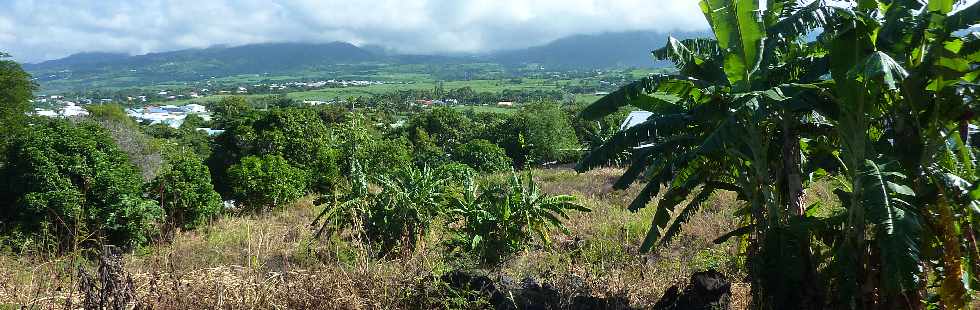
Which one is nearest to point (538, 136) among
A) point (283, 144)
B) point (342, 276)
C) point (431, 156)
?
point (431, 156)

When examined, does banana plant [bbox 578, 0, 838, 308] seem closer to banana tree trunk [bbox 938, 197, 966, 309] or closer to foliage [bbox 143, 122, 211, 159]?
banana tree trunk [bbox 938, 197, 966, 309]

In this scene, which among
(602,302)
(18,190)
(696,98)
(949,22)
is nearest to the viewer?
(949,22)

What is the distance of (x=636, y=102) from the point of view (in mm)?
5492

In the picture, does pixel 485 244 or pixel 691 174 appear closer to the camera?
pixel 691 174

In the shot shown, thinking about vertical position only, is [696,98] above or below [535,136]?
above

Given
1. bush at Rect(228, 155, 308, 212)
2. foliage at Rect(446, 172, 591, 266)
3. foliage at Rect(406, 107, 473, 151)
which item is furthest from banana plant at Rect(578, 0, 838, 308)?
foliage at Rect(406, 107, 473, 151)

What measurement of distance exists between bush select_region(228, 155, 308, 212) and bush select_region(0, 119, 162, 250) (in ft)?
11.5

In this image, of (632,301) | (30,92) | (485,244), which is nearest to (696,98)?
(632,301)

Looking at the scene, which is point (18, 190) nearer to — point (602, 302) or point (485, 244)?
point (485, 244)

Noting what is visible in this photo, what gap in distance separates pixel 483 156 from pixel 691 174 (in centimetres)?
1740

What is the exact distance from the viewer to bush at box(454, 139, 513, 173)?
894 inches

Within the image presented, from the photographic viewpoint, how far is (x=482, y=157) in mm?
22984

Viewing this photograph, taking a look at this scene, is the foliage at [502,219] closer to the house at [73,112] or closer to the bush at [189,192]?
the bush at [189,192]

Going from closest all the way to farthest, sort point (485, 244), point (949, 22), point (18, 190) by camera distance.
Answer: point (949, 22)
point (485, 244)
point (18, 190)
